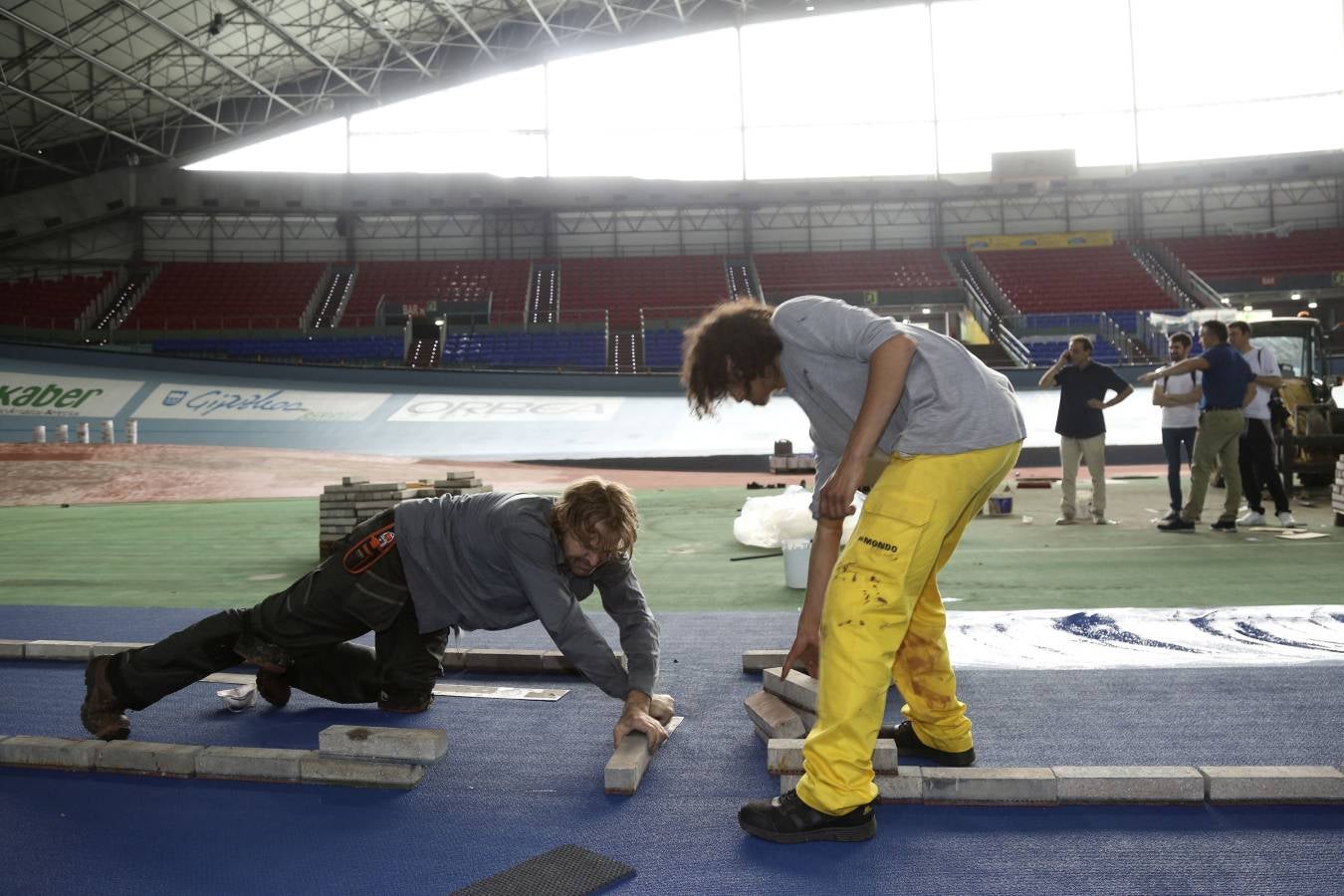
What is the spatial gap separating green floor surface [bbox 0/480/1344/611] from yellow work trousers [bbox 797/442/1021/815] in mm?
3108

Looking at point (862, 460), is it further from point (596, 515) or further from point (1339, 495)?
point (1339, 495)

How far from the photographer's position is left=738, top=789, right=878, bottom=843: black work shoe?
2.48 m

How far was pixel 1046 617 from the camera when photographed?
5086 mm

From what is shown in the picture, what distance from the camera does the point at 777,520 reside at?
25.8 feet

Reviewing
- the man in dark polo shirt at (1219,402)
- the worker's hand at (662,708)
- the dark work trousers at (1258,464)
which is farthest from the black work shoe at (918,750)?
the dark work trousers at (1258,464)

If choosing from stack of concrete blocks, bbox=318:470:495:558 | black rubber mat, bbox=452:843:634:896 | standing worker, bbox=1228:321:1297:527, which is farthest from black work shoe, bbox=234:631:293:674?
standing worker, bbox=1228:321:1297:527

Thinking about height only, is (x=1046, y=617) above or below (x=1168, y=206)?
below

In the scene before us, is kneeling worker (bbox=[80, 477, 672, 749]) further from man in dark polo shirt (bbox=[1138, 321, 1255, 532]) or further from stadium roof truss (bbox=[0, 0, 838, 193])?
stadium roof truss (bbox=[0, 0, 838, 193])

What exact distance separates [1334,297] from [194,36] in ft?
125

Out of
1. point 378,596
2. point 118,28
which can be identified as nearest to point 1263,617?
point 378,596

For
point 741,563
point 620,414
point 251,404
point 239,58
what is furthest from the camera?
point 239,58

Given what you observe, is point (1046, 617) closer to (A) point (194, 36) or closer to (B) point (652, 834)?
(B) point (652, 834)

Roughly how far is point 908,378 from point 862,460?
309mm

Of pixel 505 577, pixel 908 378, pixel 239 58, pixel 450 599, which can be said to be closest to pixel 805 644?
pixel 908 378
